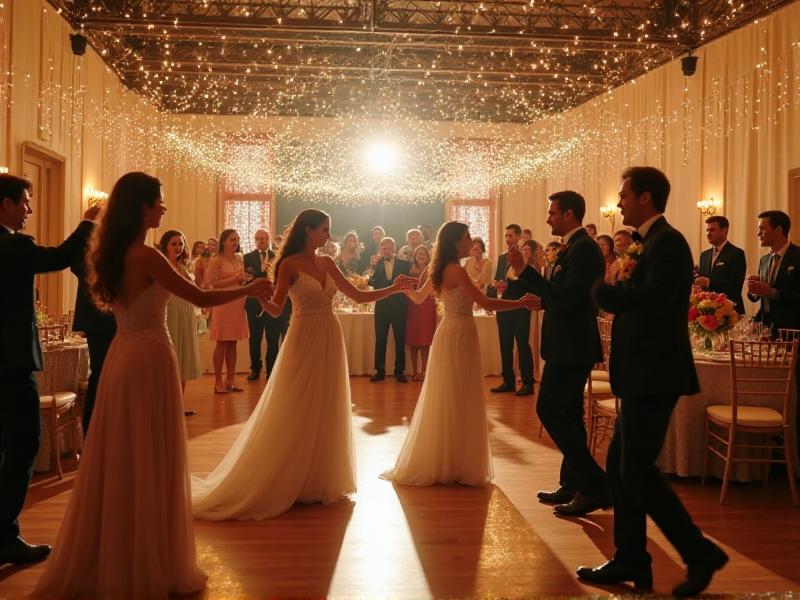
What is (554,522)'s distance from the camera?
14.5ft

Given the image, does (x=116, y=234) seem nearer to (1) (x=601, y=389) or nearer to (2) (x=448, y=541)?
(2) (x=448, y=541)

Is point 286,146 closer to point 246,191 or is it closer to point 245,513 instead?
point 246,191

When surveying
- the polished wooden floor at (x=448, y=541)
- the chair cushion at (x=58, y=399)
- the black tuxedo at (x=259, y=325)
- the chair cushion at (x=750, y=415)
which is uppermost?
the black tuxedo at (x=259, y=325)

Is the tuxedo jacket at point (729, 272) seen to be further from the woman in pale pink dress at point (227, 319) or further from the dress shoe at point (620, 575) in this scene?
A: the woman in pale pink dress at point (227, 319)

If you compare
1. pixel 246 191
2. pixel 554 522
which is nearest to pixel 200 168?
pixel 246 191

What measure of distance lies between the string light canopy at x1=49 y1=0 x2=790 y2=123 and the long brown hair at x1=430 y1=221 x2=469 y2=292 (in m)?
5.28

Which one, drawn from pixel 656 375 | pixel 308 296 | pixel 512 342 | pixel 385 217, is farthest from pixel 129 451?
pixel 385 217

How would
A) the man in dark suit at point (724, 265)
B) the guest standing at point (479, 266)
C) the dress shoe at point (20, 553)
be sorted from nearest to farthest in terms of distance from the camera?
the dress shoe at point (20, 553), the man in dark suit at point (724, 265), the guest standing at point (479, 266)

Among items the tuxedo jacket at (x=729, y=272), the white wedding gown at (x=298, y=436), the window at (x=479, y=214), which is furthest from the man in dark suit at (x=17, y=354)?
the window at (x=479, y=214)

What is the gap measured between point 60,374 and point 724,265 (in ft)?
18.6

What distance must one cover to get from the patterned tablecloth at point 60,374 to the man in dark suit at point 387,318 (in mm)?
4919

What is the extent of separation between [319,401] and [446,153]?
43.9ft

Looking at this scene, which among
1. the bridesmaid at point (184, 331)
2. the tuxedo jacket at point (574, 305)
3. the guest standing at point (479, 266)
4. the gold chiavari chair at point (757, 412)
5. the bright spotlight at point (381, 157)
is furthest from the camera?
the bright spotlight at point (381, 157)

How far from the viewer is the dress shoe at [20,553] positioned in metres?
3.60
